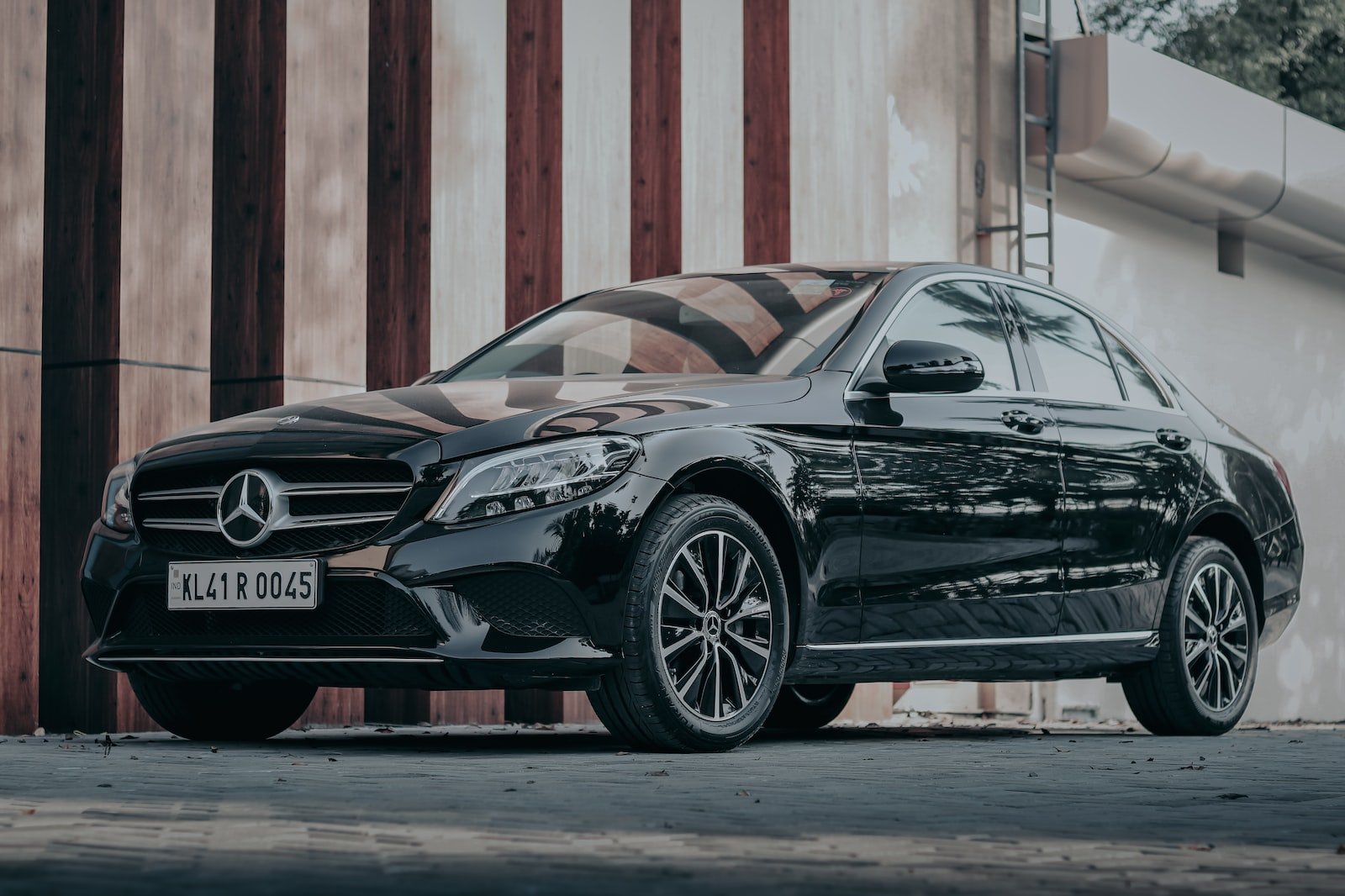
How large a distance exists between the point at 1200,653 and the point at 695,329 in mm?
2611

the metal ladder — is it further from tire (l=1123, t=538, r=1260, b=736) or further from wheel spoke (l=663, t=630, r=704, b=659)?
wheel spoke (l=663, t=630, r=704, b=659)

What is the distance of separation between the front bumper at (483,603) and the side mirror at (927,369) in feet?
3.90

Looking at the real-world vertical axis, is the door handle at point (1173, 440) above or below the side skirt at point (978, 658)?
above

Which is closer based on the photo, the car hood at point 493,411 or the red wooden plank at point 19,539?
the car hood at point 493,411

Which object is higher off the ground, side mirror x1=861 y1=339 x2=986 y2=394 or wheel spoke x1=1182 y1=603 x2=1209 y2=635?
side mirror x1=861 y1=339 x2=986 y2=394

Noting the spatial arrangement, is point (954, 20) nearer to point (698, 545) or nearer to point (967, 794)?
point (698, 545)

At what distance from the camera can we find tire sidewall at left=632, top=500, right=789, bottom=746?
19.5ft

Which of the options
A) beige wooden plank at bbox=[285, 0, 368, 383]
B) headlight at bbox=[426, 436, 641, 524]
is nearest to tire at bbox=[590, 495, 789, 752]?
headlight at bbox=[426, 436, 641, 524]

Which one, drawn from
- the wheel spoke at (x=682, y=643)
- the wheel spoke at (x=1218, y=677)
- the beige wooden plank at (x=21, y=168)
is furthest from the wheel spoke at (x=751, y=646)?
the beige wooden plank at (x=21, y=168)

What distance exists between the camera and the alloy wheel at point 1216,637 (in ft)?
27.5

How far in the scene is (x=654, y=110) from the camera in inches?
480

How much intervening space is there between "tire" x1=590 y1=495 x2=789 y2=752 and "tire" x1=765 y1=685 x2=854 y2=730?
2473mm

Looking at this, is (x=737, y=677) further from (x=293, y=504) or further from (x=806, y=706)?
(x=806, y=706)

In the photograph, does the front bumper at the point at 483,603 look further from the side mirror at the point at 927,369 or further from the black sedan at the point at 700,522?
the side mirror at the point at 927,369
